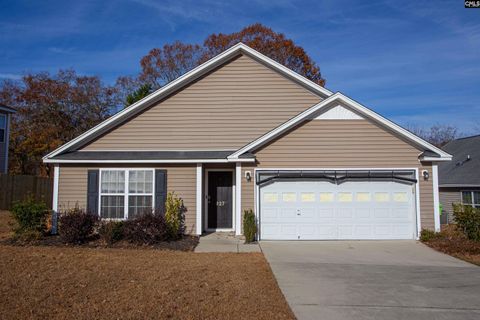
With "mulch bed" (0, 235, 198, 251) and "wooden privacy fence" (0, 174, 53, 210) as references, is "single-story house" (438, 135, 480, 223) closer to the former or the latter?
"mulch bed" (0, 235, 198, 251)

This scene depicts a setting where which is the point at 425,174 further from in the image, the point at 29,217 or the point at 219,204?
the point at 29,217

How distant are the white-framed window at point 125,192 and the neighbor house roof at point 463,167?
1625 cm

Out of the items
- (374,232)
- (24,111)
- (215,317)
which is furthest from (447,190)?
(24,111)

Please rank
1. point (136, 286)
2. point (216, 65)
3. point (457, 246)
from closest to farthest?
point (136, 286) < point (457, 246) < point (216, 65)

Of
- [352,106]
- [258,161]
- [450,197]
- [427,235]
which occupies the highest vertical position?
[352,106]

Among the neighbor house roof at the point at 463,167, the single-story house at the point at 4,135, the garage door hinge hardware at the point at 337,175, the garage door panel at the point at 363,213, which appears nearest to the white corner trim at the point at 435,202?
the garage door hinge hardware at the point at 337,175

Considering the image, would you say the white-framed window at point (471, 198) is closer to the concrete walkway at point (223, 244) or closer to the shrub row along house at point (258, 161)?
the shrub row along house at point (258, 161)

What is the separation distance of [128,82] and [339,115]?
28396 millimetres

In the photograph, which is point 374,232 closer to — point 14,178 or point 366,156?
point 366,156

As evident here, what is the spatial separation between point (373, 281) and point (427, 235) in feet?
19.8

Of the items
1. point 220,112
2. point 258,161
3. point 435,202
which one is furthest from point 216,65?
point 435,202

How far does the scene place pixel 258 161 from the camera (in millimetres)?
14164

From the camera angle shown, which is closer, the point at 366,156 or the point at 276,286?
the point at 276,286

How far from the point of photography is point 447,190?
23.5m
